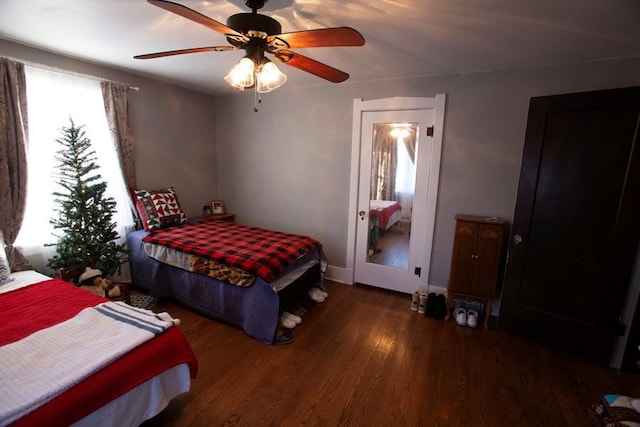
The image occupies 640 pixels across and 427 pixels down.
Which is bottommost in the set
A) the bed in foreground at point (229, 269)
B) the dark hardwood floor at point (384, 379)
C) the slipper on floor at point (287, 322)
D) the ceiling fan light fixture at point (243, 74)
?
the dark hardwood floor at point (384, 379)

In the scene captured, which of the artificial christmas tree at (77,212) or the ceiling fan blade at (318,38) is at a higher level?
the ceiling fan blade at (318,38)

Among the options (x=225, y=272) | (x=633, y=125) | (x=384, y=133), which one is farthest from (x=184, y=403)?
(x=633, y=125)

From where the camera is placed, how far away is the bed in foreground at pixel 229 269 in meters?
2.31

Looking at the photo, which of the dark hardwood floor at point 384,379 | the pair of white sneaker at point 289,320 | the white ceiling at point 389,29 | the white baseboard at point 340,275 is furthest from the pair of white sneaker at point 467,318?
the white ceiling at point 389,29

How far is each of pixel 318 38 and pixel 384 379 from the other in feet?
6.99

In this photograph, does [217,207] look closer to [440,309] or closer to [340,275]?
[340,275]

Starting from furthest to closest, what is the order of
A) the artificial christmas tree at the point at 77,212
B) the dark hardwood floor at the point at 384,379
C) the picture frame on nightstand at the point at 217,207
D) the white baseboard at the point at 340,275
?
the picture frame on nightstand at the point at 217,207, the white baseboard at the point at 340,275, the artificial christmas tree at the point at 77,212, the dark hardwood floor at the point at 384,379

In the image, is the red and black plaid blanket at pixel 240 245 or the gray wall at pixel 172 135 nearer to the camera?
the red and black plaid blanket at pixel 240 245

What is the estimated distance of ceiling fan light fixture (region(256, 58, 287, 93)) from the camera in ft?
4.81

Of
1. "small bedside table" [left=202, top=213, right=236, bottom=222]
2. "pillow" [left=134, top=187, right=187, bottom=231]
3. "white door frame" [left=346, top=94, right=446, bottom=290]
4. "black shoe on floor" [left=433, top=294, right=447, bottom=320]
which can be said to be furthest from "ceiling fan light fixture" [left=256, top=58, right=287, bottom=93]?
"small bedside table" [left=202, top=213, right=236, bottom=222]

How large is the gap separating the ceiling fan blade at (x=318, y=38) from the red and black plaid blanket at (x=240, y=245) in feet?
5.17

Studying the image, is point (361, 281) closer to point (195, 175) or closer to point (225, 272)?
point (225, 272)

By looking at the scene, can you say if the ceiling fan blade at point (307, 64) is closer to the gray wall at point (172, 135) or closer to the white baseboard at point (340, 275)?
the white baseboard at point (340, 275)

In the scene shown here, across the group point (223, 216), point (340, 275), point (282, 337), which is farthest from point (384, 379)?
point (223, 216)
